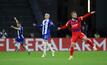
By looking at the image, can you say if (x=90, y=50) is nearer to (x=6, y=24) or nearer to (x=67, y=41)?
A: (x=67, y=41)

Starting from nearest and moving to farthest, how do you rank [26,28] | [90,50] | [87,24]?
[90,50] < [26,28] < [87,24]

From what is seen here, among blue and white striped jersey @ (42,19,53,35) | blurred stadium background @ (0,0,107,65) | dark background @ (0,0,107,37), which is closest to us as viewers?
blue and white striped jersey @ (42,19,53,35)

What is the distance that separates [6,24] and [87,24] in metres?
7.73

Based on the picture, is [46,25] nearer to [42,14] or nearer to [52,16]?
[42,14]

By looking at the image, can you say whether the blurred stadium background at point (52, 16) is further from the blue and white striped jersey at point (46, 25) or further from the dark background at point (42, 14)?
the blue and white striped jersey at point (46, 25)

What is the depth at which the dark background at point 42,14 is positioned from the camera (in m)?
41.1

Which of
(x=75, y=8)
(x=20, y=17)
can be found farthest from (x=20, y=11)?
(x=75, y=8)

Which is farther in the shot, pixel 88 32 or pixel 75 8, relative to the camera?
pixel 75 8

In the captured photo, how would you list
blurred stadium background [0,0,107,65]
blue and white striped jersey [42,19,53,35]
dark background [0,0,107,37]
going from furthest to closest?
dark background [0,0,107,37]
blurred stadium background [0,0,107,65]
blue and white striped jersey [42,19,53,35]

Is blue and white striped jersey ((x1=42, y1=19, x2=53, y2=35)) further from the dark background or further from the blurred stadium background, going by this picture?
the dark background

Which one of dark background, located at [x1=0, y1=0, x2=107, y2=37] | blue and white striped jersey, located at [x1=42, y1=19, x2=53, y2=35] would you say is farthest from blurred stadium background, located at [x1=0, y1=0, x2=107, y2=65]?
blue and white striped jersey, located at [x1=42, y1=19, x2=53, y2=35]

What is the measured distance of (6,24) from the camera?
40.8 meters

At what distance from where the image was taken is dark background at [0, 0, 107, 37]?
135ft

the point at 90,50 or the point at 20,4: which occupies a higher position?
the point at 20,4
